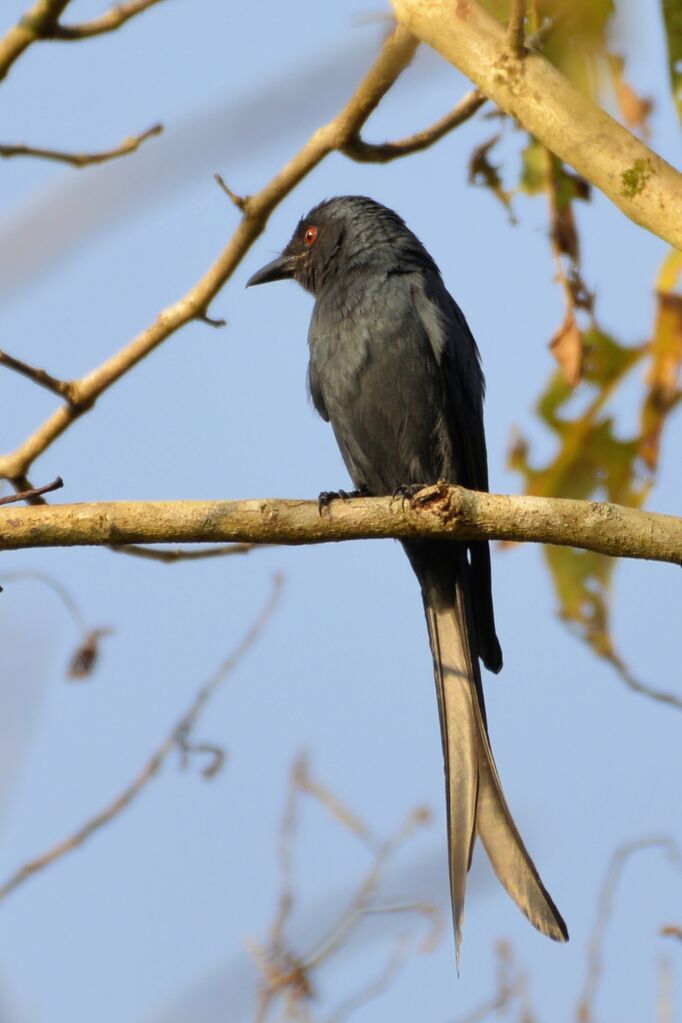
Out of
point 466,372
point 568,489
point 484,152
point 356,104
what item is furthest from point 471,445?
point 356,104

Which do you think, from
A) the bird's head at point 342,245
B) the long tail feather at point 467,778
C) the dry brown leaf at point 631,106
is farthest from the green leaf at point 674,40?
the long tail feather at point 467,778

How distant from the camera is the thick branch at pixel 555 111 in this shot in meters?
3.02

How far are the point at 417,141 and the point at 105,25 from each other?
117 centimetres

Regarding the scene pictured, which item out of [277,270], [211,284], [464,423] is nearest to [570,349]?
[464,423]

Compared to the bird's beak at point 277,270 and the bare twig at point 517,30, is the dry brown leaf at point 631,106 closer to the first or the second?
the bare twig at point 517,30

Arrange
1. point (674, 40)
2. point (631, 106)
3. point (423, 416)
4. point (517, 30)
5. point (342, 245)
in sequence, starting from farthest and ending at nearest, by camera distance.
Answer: point (342, 245) → point (423, 416) → point (631, 106) → point (674, 40) → point (517, 30)

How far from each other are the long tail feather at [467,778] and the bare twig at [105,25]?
7.70 feet

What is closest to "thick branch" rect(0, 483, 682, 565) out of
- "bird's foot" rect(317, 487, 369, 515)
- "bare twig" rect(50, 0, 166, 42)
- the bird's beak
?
"bird's foot" rect(317, 487, 369, 515)

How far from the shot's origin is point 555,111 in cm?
321

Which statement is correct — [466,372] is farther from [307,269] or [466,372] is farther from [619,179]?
[619,179]

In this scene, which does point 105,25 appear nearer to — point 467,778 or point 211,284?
point 211,284

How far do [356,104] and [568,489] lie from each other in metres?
1.50

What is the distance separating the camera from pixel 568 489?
4465 mm

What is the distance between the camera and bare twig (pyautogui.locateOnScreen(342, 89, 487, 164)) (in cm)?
434
